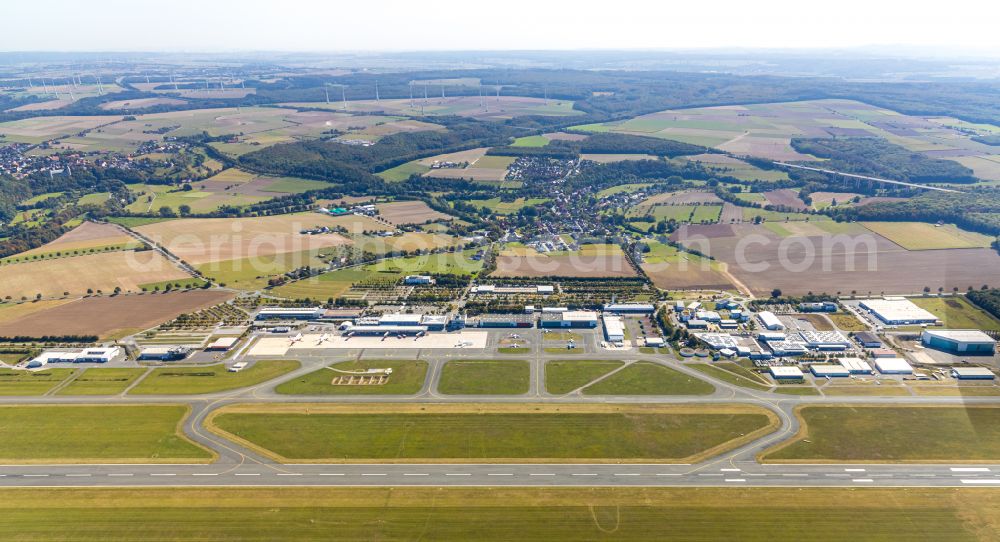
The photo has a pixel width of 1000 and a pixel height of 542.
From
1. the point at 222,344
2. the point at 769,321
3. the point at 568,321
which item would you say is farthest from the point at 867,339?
the point at 222,344

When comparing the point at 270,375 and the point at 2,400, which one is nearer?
the point at 2,400

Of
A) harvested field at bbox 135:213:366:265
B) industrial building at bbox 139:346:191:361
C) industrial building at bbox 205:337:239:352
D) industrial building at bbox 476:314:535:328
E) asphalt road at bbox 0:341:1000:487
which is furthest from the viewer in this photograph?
harvested field at bbox 135:213:366:265

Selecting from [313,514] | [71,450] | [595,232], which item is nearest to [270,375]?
[71,450]

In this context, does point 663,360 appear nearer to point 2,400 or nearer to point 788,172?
point 2,400

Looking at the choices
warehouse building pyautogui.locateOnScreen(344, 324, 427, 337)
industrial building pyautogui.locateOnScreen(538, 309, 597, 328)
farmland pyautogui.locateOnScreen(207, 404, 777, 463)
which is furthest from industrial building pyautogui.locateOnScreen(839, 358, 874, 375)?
warehouse building pyautogui.locateOnScreen(344, 324, 427, 337)

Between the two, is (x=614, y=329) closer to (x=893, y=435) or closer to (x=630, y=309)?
(x=630, y=309)

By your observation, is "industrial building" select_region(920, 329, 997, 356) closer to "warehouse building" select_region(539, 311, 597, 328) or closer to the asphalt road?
the asphalt road
